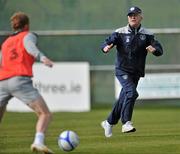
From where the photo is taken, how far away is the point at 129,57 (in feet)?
44.8

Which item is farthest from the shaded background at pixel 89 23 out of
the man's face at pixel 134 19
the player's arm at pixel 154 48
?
the man's face at pixel 134 19

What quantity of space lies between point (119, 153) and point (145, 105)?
1455 cm

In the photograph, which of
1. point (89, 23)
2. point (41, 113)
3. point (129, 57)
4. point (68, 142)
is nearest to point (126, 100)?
point (129, 57)

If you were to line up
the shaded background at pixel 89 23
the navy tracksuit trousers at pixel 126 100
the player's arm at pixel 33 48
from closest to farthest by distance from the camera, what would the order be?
the player's arm at pixel 33 48, the navy tracksuit trousers at pixel 126 100, the shaded background at pixel 89 23

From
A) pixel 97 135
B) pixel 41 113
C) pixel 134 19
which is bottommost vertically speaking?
pixel 97 135

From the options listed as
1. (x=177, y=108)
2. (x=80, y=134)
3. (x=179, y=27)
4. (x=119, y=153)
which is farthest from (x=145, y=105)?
(x=119, y=153)

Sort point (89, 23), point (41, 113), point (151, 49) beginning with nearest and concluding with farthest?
point (41, 113)
point (151, 49)
point (89, 23)

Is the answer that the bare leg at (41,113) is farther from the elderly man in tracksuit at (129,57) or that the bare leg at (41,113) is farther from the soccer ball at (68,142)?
the elderly man in tracksuit at (129,57)

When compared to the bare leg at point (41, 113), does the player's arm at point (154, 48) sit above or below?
above

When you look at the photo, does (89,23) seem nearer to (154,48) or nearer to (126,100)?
(126,100)

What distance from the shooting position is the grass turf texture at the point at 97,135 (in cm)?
1170

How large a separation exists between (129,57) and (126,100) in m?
0.80

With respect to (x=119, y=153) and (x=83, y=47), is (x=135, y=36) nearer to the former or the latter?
(x=119, y=153)

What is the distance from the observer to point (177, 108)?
2545 cm
